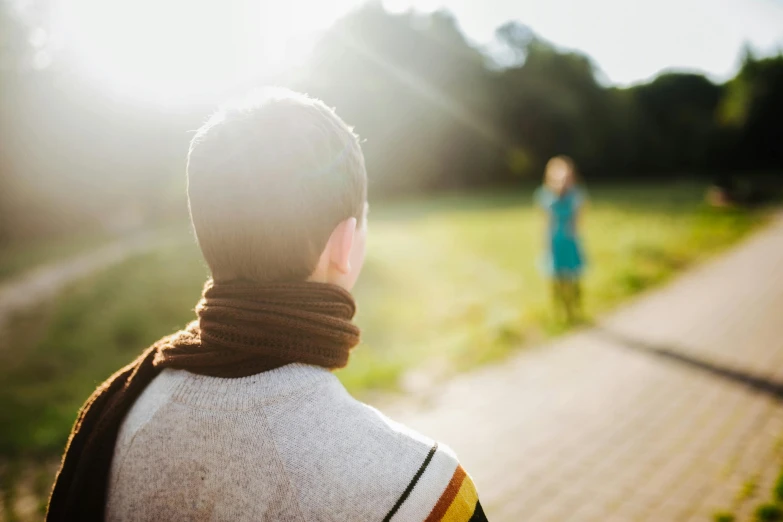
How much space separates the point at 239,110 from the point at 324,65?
4.15 metres

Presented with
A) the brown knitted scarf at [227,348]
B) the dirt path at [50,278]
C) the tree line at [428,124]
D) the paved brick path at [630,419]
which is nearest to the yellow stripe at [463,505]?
the brown knitted scarf at [227,348]

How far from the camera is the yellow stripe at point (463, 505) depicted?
972 mm

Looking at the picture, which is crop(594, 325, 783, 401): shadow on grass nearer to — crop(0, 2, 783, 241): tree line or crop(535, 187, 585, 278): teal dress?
crop(535, 187, 585, 278): teal dress

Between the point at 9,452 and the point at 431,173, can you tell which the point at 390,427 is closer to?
the point at 9,452

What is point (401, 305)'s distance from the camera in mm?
9234

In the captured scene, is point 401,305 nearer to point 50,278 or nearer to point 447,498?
point 447,498

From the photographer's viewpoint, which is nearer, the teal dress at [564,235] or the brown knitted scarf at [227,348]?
the brown knitted scarf at [227,348]

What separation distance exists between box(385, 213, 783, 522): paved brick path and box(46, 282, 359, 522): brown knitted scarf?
9.18 ft

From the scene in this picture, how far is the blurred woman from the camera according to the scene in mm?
6914

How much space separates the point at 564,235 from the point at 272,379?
6.58 metres

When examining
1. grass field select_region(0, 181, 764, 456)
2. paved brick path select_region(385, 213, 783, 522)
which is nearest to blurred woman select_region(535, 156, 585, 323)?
grass field select_region(0, 181, 764, 456)

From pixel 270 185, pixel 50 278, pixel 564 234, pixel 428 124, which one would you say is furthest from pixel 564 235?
pixel 428 124

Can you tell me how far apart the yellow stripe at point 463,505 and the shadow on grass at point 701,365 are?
180 inches

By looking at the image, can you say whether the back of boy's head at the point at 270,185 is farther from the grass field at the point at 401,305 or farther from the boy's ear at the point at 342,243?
the grass field at the point at 401,305
